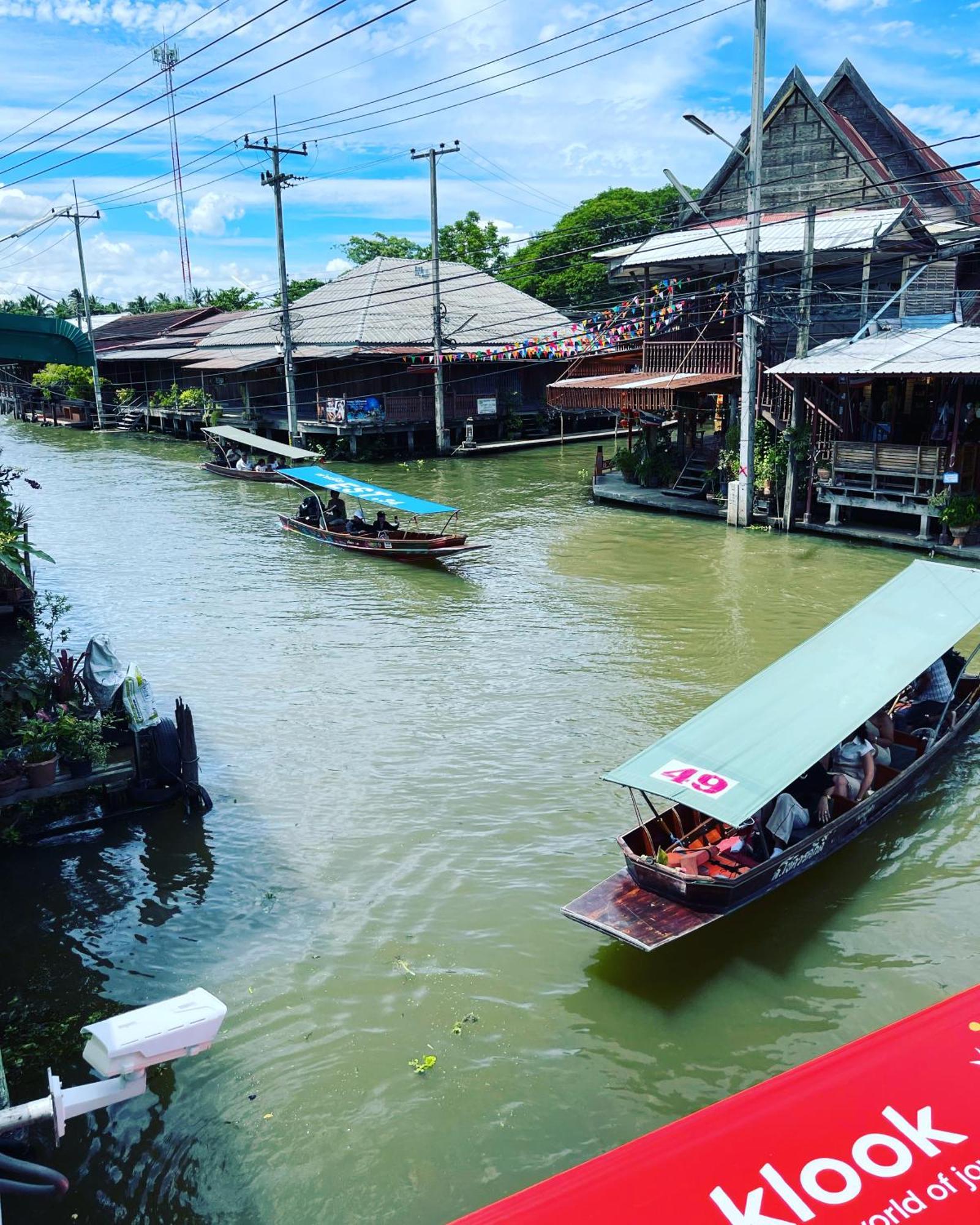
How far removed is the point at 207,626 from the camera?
1767 cm

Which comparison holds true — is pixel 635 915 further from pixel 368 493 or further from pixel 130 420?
pixel 130 420

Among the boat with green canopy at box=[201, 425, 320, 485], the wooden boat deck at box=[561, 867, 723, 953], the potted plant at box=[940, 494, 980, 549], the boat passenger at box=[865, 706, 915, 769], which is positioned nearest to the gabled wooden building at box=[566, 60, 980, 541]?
the potted plant at box=[940, 494, 980, 549]

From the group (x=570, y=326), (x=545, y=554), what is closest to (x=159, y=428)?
(x=570, y=326)

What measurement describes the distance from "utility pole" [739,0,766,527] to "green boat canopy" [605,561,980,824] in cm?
1255

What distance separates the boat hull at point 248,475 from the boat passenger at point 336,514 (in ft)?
28.2

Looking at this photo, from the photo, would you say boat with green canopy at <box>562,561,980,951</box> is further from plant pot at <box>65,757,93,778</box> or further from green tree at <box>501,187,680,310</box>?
green tree at <box>501,187,680,310</box>

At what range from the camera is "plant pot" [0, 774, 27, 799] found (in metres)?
9.47

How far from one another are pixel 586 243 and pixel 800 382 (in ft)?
141

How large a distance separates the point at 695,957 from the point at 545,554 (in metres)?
15.5

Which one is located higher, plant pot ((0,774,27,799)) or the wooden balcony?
the wooden balcony

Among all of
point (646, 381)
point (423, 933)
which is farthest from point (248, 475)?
point (423, 933)

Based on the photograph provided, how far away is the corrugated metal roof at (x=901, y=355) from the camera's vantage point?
1970 centimetres

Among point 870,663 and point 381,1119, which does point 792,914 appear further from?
point 381,1119

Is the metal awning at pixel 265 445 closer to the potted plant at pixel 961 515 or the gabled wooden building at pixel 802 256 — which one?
the gabled wooden building at pixel 802 256
